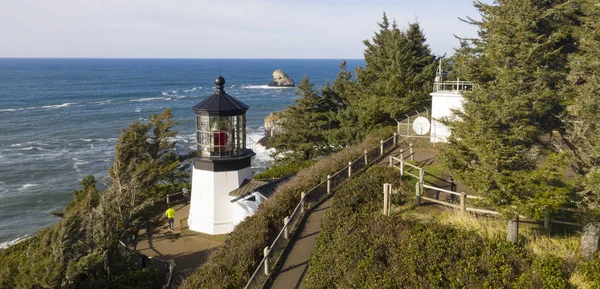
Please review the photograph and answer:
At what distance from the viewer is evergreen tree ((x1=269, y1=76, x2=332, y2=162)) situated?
Result: 31.5 metres

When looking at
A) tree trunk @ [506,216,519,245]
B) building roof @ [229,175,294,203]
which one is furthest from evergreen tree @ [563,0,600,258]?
building roof @ [229,175,294,203]

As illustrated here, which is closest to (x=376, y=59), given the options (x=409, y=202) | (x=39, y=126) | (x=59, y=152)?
(x=409, y=202)

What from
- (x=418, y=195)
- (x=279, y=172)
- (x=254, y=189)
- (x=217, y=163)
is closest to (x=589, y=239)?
(x=418, y=195)

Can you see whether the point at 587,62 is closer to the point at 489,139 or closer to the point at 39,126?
the point at 489,139

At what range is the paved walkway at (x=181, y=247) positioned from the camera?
1638cm

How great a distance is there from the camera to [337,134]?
29.3m

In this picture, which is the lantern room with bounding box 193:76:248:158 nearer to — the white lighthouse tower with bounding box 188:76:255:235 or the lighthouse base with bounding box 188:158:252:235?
Result: the white lighthouse tower with bounding box 188:76:255:235

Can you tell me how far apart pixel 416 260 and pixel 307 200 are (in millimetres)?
6097

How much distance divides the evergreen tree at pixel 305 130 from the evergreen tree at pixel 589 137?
70.6ft

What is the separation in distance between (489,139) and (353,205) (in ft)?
15.6

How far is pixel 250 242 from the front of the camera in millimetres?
11516

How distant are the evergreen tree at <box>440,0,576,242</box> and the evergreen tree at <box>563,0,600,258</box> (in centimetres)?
59

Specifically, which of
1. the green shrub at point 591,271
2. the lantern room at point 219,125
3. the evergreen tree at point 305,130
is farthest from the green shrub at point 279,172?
the green shrub at point 591,271

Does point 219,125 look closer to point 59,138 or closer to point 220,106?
point 220,106
